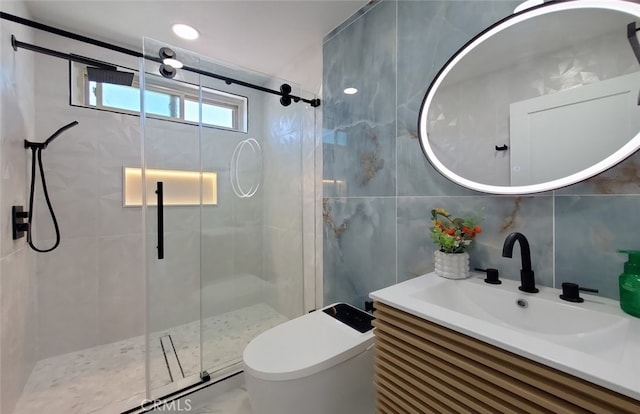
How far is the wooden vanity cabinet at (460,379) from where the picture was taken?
0.47 m

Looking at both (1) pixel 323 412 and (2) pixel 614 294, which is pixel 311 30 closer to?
(2) pixel 614 294

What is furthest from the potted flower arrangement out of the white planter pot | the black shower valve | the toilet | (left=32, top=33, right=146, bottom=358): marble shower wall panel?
(left=32, top=33, right=146, bottom=358): marble shower wall panel

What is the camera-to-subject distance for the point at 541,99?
0.90 m

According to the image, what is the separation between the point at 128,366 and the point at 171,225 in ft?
3.48

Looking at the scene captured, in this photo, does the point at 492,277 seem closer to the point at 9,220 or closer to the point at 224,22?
the point at 224,22

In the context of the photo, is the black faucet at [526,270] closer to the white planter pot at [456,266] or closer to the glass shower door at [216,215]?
the white planter pot at [456,266]

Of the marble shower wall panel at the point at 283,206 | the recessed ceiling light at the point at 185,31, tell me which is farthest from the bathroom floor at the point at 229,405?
the recessed ceiling light at the point at 185,31

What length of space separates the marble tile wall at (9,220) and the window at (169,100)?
0.99ft

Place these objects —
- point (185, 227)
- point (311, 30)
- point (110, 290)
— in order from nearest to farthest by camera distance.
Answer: point (311, 30) < point (185, 227) < point (110, 290)

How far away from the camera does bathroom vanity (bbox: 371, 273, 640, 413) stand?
0.47 meters

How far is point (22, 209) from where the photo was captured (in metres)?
1.50

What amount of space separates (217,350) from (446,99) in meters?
2.13

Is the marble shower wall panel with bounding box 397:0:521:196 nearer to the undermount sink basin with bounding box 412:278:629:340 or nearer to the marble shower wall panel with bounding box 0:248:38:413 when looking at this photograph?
the undermount sink basin with bounding box 412:278:629:340

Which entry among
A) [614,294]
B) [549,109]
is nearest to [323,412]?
[614,294]
